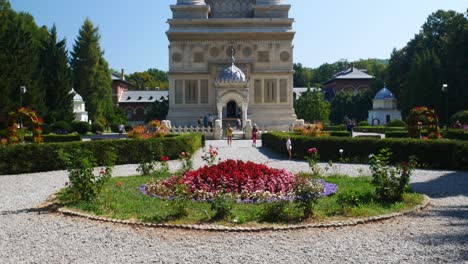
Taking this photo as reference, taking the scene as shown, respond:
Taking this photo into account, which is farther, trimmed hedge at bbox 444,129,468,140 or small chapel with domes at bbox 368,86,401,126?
small chapel with domes at bbox 368,86,401,126

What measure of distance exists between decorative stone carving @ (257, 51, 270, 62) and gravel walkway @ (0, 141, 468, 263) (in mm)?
45587

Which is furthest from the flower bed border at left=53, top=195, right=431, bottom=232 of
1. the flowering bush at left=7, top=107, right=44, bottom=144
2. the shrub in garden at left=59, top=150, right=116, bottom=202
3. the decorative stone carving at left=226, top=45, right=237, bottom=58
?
the decorative stone carving at left=226, top=45, right=237, bottom=58

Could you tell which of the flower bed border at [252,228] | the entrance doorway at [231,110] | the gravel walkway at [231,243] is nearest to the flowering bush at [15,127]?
the gravel walkway at [231,243]

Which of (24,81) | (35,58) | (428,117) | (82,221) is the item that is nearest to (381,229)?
(82,221)

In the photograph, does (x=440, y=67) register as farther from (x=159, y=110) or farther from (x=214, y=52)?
(x=159, y=110)

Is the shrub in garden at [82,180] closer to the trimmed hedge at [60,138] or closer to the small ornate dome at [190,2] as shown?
the trimmed hedge at [60,138]

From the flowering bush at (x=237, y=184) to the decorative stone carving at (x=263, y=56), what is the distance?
4337 centimetres

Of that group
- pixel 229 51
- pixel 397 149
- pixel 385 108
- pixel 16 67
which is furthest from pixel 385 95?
pixel 397 149

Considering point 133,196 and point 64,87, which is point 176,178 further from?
point 64,87

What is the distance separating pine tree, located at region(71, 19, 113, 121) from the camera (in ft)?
221

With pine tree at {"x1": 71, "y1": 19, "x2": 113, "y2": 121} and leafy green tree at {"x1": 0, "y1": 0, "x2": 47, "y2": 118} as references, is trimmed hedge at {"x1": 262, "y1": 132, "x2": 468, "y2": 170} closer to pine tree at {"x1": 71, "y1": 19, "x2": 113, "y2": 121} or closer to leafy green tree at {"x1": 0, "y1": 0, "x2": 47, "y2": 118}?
leafy green tree at {"x1": 0, "y1": 0, "x2": 47, "y2": 118}

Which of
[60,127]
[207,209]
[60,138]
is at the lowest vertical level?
[207,209]

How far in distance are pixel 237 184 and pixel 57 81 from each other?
46794 millimetres

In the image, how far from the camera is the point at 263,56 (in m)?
56.3
